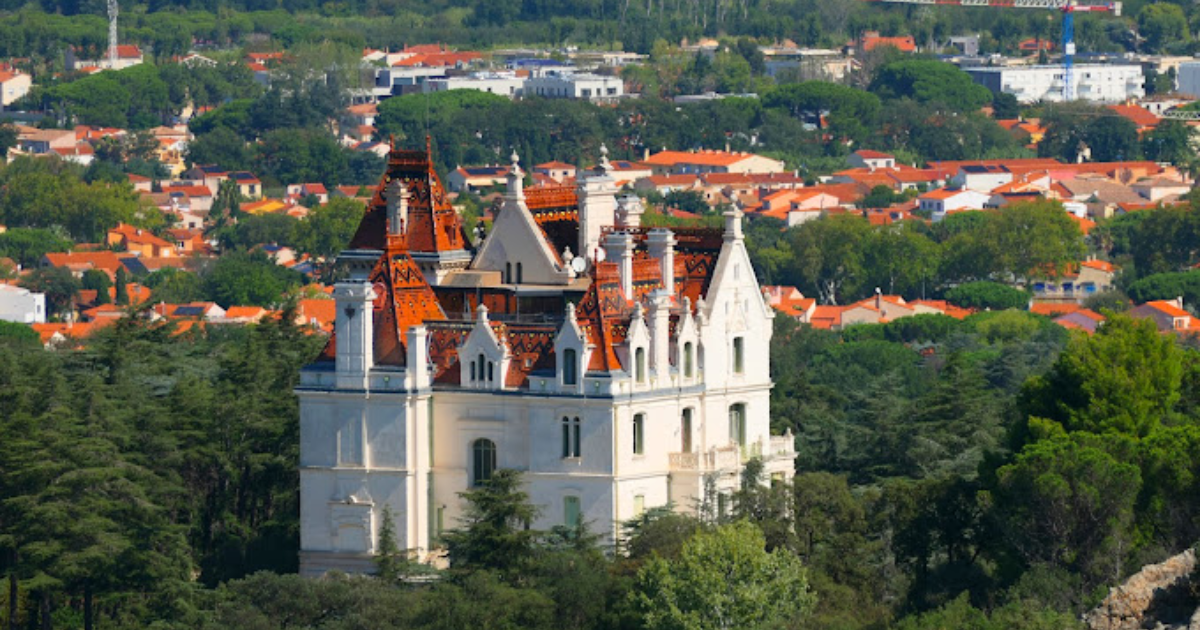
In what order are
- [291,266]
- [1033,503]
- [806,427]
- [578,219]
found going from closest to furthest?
[1033,503]
[578,219]
[806,427]
[291,266]

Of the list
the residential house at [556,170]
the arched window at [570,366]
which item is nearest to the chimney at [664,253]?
the arched window at [570,366]

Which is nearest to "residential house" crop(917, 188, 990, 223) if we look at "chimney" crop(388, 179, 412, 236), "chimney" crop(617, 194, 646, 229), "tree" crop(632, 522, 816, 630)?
"chimney" crop(617, 194, 646, 229)

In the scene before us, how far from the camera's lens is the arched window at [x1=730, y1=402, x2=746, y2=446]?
70.3 metres

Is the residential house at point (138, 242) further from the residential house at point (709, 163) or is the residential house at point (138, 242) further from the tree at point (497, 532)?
the tree at point (497, 532)

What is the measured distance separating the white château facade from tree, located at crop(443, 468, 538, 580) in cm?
130

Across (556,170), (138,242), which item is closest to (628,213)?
(138,242)

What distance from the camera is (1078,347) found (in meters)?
66.6

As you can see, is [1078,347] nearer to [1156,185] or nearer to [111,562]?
[111,562]

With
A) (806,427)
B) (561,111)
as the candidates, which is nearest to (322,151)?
(561,111)

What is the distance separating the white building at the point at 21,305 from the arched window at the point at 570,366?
63.3m

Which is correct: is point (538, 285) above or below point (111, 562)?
above

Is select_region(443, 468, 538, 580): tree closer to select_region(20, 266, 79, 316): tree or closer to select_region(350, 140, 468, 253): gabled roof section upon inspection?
select_region(350, 140, 468, 253): gabled roof section

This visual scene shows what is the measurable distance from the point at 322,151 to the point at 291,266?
41202mm

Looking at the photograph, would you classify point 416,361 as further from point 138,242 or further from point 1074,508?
point 138,242
